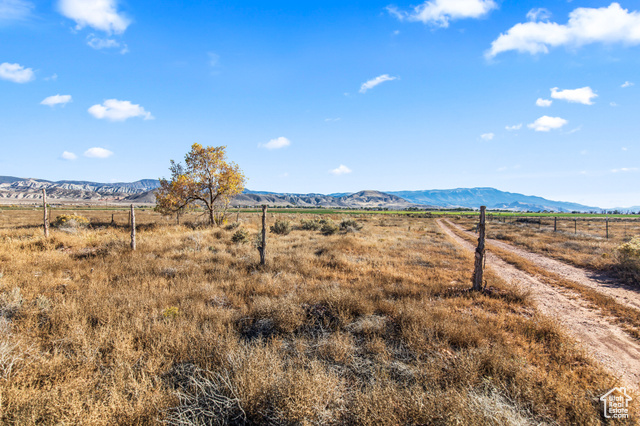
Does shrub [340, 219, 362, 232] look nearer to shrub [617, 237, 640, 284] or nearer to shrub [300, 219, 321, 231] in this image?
shrub [300, 219, 321, 231]

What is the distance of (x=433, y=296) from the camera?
784 cm

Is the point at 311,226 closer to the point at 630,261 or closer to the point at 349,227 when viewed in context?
the point at 349,227

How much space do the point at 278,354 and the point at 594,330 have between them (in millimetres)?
7542

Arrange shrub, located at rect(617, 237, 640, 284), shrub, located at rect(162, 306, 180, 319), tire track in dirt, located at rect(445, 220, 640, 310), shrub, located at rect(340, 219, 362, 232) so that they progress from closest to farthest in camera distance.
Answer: shrub, located at rect(162, 306, 180, 319)
tire track in dirt, located at rect(445, 220, 640, 310)
shrub, located at rect(617, 237, 640, 284)
shrub, located at rect(340, 219, 362, 232)

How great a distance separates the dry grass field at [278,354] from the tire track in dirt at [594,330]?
1.49 ft

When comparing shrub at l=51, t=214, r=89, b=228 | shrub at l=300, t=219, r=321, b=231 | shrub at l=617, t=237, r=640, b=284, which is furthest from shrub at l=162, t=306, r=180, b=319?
shrub at l=300, t=219, r=321, b=231

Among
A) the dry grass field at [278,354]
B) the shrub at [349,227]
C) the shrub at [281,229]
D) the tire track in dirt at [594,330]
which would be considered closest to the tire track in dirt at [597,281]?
the tire track in dirt at [594,330]

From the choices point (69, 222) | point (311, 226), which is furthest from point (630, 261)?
point (69, 222)

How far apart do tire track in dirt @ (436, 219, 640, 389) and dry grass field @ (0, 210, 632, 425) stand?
455 millimetres

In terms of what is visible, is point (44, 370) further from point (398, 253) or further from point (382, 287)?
point (398, 253)

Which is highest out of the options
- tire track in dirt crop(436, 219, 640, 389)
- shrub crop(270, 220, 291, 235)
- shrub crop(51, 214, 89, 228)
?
shrub crop(51, 214, 89, 228)

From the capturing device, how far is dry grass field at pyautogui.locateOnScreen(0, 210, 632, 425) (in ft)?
10.2

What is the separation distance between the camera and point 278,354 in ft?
14.2

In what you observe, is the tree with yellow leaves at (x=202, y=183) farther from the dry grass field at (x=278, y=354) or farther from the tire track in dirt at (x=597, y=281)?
the tire track in dirt at (x=597, y=281)
